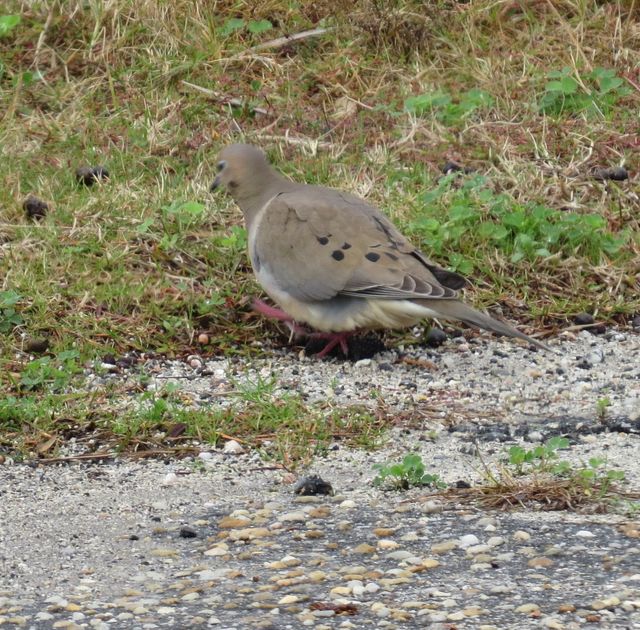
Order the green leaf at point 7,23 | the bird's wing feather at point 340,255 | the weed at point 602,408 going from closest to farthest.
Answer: the weed at point 602,408 < the bird's wing feather at point 340,255 < the green leaf at point 7,23

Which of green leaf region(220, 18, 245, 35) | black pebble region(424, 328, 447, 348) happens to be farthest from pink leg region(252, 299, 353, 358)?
green leaf region(220, 18, 245, 35)

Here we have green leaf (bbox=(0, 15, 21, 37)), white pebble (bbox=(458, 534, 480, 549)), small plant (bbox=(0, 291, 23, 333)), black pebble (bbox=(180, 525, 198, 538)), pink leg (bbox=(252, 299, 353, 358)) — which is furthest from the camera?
green leaf (bbox=(0, 15, 21, 37))

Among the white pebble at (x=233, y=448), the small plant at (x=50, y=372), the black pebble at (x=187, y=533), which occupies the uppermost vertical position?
the small plant at (x=50, y=372)

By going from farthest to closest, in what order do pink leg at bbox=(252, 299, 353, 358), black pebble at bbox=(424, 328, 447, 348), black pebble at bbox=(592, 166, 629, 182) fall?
black pebble at bbox=(592, 166, 629, 182)
black pebble at bbox=(424, 328, 447, 348)
pink leg at bbox=(252, 299, 353, 358)

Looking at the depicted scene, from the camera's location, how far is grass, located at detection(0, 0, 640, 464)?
21.9ft

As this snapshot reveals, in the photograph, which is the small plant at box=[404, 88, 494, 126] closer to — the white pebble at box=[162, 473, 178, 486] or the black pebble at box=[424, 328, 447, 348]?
the black pebble at box=[424, 328, 447, 348]

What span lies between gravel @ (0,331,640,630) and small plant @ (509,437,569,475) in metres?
0.18

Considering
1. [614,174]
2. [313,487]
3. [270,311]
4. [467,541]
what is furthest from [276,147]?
[467,541]

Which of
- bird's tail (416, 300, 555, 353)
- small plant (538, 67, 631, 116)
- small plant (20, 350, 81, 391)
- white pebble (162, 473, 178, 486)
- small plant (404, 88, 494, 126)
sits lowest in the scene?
white pebble (162, 473, 178, 486)

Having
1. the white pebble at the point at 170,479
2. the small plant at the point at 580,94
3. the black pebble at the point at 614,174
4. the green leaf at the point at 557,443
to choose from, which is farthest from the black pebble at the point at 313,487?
the small plant at the point at 580,94

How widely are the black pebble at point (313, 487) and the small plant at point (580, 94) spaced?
3.93 m

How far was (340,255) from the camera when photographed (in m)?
6.31

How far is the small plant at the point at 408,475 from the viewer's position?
16.1 feet

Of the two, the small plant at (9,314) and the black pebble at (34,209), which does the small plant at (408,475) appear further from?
the black pebble at (34,209)
